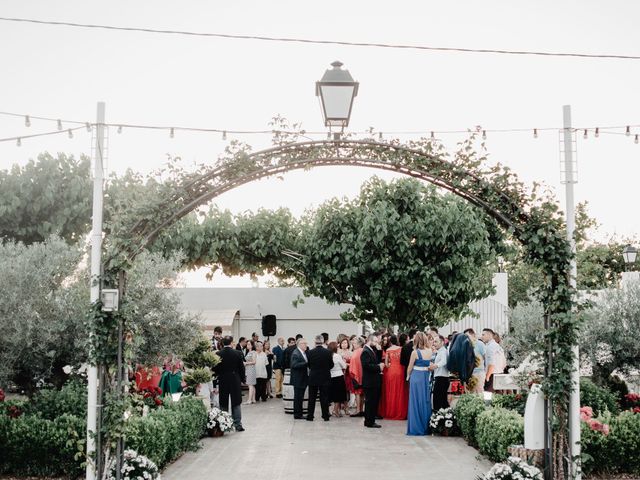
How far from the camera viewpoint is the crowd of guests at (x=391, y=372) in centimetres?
1337

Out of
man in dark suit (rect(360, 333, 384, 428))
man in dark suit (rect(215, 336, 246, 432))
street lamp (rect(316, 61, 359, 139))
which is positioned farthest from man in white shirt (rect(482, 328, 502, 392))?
street lamp (rect(316, 61, 359, 139))

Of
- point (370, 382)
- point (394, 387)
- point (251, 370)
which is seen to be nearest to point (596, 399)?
point (370, 382)

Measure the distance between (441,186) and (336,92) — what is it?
1806 mm

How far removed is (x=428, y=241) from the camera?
1833 cm

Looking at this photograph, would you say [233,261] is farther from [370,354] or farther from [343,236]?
[370,354]

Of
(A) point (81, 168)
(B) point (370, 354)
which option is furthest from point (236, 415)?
(A) point (81, 168)

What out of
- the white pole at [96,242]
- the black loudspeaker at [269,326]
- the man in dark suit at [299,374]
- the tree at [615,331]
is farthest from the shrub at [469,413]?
the black loudspeaker at [269,326]

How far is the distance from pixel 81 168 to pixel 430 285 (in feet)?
44.9

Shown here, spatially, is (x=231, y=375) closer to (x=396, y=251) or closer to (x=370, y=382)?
(x=370, y=382)

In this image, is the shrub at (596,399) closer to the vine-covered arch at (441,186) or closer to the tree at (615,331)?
the tree at (615,331)

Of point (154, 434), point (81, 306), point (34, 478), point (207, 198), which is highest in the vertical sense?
point (207, 198)

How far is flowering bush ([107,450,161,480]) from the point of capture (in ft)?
27.5

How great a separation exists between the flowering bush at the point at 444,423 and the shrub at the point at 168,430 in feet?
13.8

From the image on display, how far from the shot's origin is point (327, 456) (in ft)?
36.5
